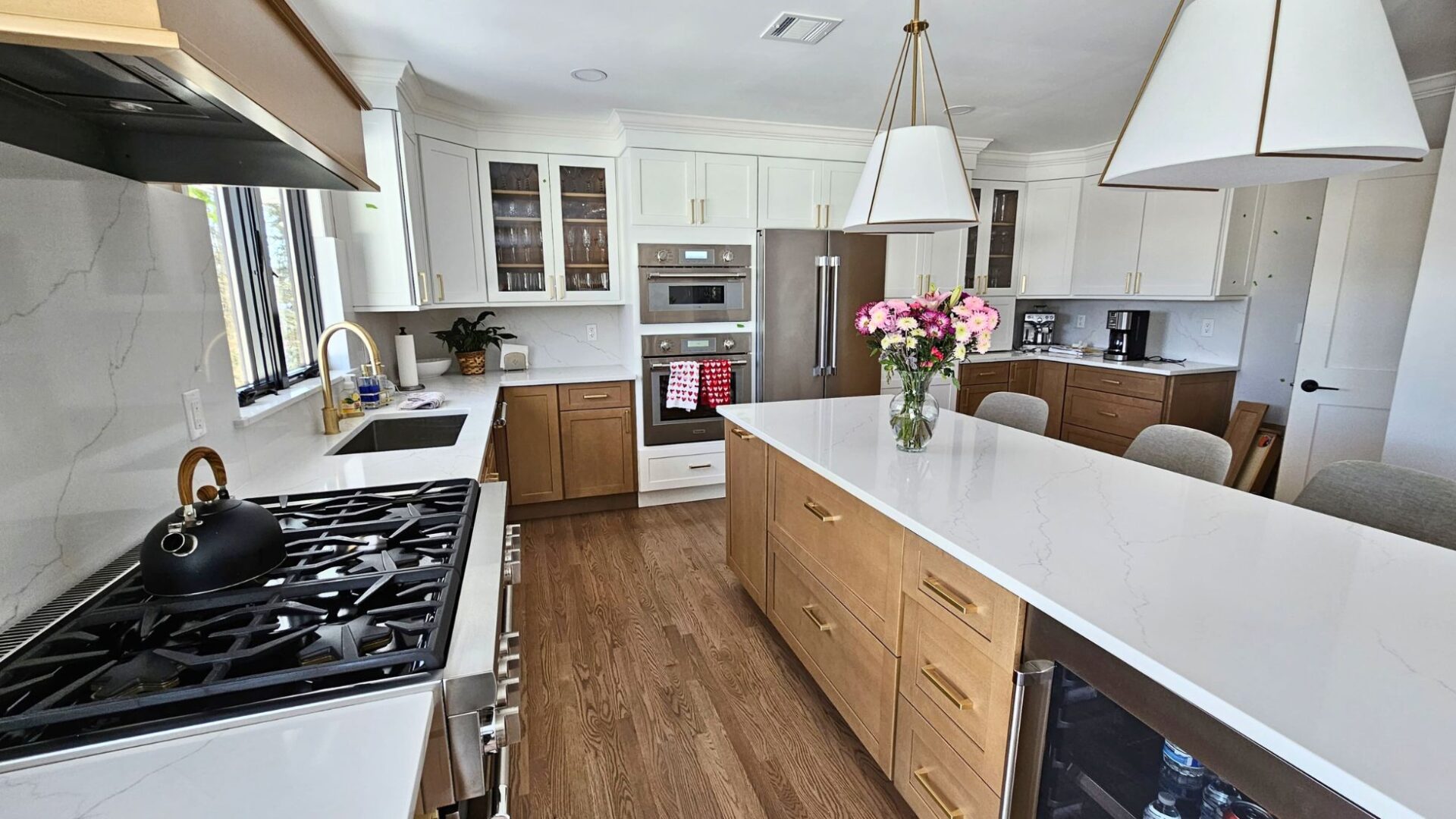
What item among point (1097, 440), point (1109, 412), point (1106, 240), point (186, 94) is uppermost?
point (1106, 240)

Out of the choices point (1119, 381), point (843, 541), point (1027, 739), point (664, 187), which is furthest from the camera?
point (1119, 381)

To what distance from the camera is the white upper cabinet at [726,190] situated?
3721 mm

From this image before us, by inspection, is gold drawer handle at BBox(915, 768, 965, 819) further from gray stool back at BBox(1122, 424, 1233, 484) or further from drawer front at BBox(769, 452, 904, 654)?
gray stool back at BBox(1122, 424, 1233, 484)

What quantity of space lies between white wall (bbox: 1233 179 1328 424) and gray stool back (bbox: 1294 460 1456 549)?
2.87 meters

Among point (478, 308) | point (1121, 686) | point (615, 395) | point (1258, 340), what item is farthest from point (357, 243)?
point (1258, 340)

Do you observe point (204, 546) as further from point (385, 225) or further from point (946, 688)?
point (385, 225)

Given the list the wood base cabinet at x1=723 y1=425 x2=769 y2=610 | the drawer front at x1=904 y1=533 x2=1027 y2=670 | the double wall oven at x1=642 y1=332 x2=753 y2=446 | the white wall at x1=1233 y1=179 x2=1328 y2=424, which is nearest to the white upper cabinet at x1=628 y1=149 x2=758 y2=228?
the double wall oven at x1=642 y1=332 x2=753 y2=446

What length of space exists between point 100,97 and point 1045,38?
9.86 ft

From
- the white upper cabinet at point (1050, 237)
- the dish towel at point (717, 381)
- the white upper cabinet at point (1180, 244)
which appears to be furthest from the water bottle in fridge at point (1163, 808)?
the white upper cabinet at point (1050, 237)

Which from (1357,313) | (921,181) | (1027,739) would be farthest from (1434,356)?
(1027,739)

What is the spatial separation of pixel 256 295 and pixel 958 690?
2572 millimetres

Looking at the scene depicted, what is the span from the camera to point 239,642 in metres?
0.85

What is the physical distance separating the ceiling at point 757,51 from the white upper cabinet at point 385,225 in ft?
1.20

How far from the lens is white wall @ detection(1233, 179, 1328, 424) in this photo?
3711 mm
